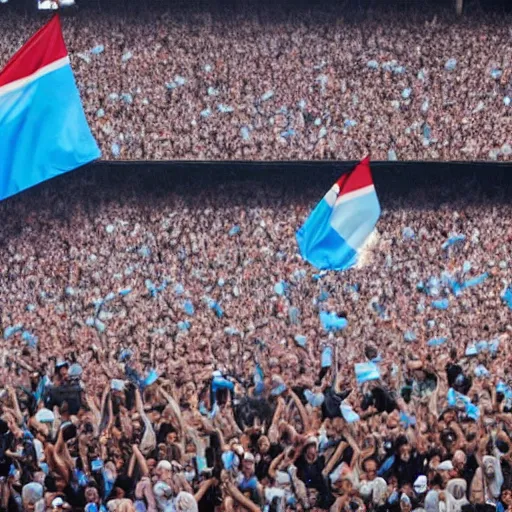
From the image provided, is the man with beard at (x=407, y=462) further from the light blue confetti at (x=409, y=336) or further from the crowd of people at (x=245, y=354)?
the light blue confetti at (x=409, y=336)

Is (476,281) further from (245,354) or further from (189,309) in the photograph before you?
(189,309)

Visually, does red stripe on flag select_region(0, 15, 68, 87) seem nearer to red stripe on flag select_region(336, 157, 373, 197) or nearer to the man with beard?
red stripe on flag select_region(336, 157, 373, 197)

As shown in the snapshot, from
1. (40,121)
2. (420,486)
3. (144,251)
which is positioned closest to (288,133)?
(144,251)

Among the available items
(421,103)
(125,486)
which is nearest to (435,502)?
(125,486)

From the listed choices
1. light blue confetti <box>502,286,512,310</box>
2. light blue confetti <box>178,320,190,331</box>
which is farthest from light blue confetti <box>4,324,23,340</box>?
light blue confetti <box>502,286,512,310</box>

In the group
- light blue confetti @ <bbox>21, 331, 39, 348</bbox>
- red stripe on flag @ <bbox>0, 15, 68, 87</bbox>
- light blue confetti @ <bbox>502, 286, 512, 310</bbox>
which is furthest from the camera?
light blue confetti @ <bbox>502, 286, 512, 310</bbox>

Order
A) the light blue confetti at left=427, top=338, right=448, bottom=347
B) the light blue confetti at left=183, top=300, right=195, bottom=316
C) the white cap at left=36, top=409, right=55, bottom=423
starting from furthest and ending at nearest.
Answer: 1. the light blue confetti at left=183, top=300, right=195, bottom=316
2. the light blue confetti at left=427, top=338, right=448, bottom=347
3. the white cap at left=36, top=409, right=55, bottom=423
